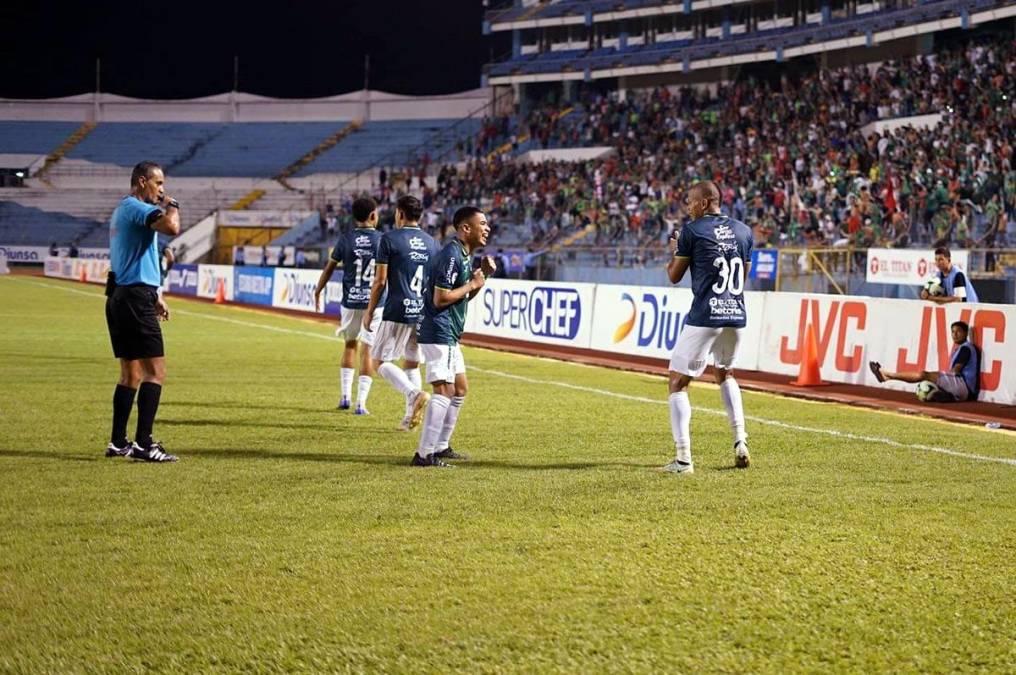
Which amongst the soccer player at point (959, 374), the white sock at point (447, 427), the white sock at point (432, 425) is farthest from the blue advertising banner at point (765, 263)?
the white sock at point (432, 425)

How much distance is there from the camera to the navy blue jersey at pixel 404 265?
11562mm

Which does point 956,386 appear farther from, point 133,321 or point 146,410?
point 133,321

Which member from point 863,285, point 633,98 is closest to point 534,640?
point 863,285

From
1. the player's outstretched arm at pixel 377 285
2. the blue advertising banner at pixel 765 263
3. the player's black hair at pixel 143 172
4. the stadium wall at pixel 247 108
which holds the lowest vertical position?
the player's outstretched arm at pixel 377 285

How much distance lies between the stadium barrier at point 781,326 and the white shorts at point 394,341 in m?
7.37

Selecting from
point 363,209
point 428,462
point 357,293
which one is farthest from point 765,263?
point 428,462

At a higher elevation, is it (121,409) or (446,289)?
(446,289)

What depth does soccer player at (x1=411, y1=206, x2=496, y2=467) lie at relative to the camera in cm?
954

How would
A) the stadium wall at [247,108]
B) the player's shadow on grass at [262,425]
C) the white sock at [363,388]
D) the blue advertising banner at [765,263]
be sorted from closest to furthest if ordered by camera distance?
the player's shadow on grass at [262,425] → the white sock at [363,388] → the blue advertising banner at [765,263] → the stadium wall at [247,108]

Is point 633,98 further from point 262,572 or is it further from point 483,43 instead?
point 262,572

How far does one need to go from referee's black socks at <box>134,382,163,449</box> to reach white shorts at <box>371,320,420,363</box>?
2.38 meters

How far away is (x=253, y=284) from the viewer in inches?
1705

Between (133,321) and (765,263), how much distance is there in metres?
21.6

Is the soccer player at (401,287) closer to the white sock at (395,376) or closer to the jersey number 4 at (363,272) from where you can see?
the white sock at (395,376)
